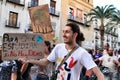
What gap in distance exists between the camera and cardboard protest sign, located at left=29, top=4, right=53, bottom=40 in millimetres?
6753

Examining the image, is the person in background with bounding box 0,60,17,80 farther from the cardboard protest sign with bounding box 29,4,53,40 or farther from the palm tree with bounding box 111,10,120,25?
the palm tree with bounding box 111,10,120,25

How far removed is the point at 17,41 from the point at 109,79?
7.74 metres

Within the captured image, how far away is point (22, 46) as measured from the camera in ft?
13.6

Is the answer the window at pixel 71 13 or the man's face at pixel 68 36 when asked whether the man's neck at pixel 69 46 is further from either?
the window at pixel 71 13

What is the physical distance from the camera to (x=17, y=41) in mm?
4121

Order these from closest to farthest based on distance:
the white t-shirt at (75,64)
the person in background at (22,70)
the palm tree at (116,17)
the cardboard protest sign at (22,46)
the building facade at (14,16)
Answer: the white t-shirt at (75,64) → the cardboard protest sign at (22,46) → the person in background at (22,70) → the building facade at (14,16) → the palm tree at (116,17)

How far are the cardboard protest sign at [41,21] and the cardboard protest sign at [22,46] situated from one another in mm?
2458

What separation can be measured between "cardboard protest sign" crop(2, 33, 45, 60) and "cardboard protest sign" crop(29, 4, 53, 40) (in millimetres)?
2458

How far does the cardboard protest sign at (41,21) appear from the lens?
6753mm

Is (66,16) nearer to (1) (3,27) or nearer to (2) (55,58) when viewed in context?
(1) (3,27)

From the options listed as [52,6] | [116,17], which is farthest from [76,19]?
[52,6]

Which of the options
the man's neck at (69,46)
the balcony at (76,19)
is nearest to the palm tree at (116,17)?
the balcony at (76,19)

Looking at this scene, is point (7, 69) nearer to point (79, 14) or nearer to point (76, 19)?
point (76, 19)

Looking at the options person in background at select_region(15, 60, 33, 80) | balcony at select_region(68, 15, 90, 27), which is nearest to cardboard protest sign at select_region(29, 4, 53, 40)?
person in background at select_region(15, 60, 33, 80)
